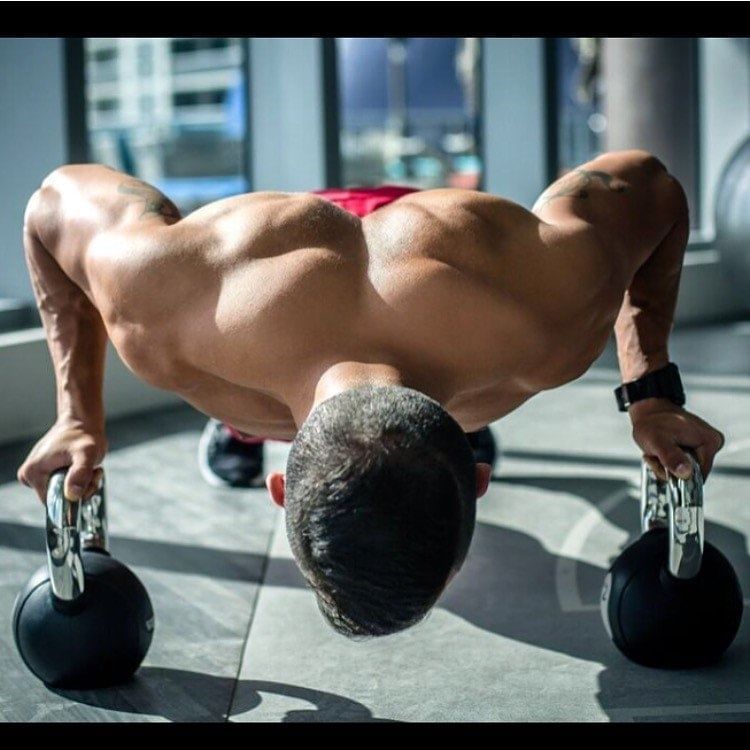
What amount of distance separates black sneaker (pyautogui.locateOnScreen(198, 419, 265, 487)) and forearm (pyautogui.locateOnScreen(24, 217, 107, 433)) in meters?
1.02

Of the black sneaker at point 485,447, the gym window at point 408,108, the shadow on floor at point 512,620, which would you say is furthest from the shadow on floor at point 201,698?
the gym window at point 408,108

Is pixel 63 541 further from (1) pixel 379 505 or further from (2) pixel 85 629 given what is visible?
(1) pixel 379 505

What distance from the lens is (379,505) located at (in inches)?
41.2

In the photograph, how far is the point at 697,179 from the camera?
220 inches

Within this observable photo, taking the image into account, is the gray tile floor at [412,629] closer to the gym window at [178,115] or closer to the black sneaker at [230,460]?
the black sneaker at [230,460]

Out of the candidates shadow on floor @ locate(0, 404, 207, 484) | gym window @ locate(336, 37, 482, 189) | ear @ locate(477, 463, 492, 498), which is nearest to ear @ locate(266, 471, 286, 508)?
ear @ locate(477, 463, 492, 498)

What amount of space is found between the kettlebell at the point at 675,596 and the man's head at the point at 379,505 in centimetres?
43

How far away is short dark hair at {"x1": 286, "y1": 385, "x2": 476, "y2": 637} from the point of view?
1049 mm

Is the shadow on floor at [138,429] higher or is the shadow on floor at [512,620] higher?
the shadow on floor at [512,620]

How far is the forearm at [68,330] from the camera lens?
1479 mm

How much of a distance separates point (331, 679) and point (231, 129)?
8.60 meters

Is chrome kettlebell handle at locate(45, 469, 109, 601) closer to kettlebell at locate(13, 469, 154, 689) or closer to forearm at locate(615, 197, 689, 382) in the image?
kettlebell at locate(13, 469, 154, 689)

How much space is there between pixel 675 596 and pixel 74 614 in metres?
0.77
